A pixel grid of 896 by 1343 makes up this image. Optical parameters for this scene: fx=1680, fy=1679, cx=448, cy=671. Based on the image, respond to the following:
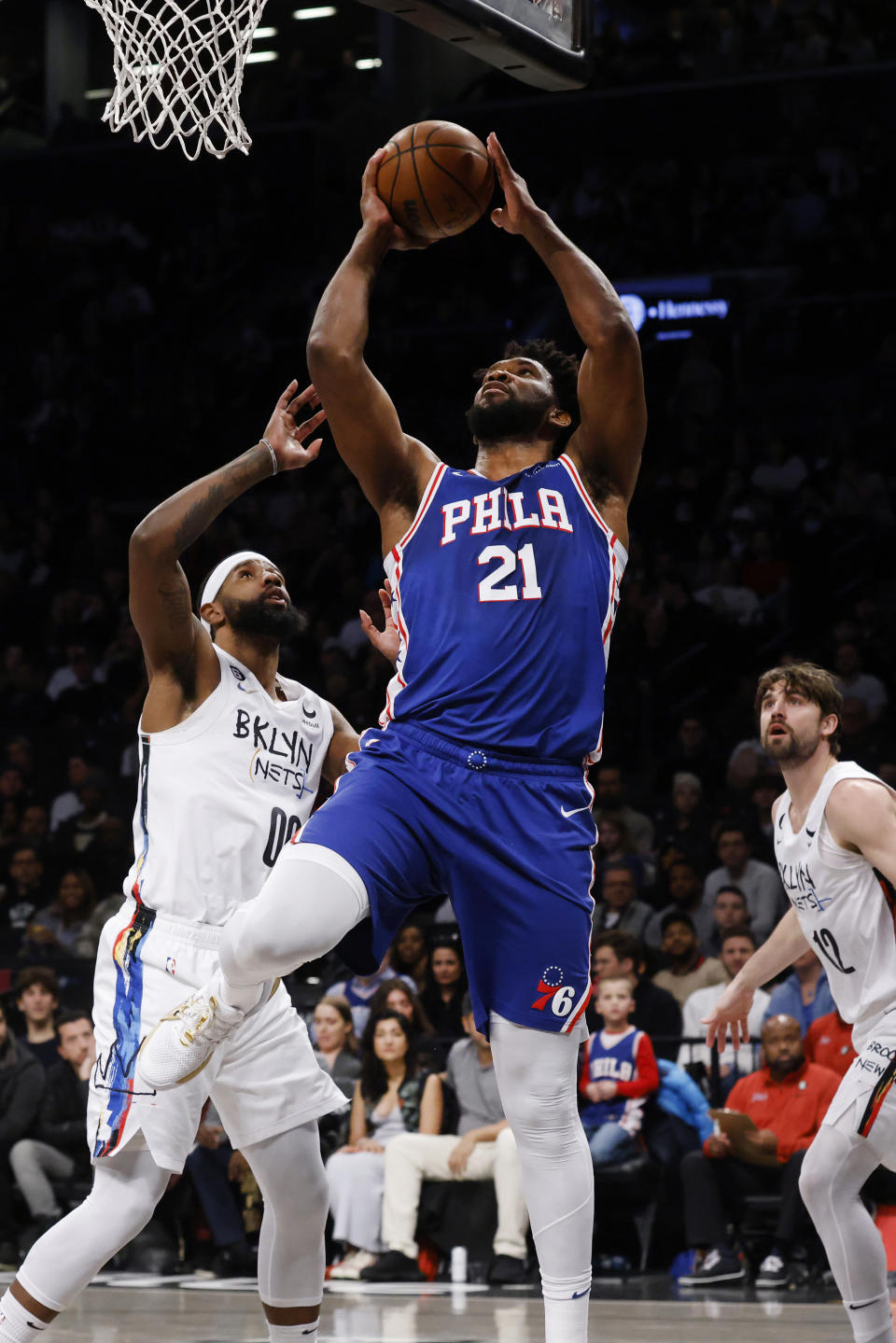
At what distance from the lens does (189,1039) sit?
4277 millimetres

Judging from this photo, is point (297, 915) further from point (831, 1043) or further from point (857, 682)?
point (857, 682)

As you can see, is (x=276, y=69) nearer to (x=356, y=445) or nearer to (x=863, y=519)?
(x=863, y=519)

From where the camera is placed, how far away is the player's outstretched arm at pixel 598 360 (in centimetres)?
445

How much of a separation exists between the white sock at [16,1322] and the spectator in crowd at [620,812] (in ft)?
24.7

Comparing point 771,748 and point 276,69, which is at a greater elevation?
point 276,69

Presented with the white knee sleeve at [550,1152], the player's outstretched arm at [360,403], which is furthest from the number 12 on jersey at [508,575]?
the white knee sleeve at [550,1152]

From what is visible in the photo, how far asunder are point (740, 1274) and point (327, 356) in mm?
5990

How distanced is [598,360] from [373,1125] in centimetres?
591

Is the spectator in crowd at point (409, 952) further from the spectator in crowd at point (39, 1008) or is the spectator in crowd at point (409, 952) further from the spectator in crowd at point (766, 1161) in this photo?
the spectator in crowd at point (766, 1161)

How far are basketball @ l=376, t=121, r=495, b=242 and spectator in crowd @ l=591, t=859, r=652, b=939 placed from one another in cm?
645

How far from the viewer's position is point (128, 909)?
5.12 metres

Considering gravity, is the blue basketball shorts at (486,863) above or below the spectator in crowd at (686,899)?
above

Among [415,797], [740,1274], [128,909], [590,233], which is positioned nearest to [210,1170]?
[740,1274]

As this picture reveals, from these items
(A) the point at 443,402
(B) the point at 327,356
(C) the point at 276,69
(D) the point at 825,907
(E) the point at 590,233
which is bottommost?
(D) the point at 825,907
